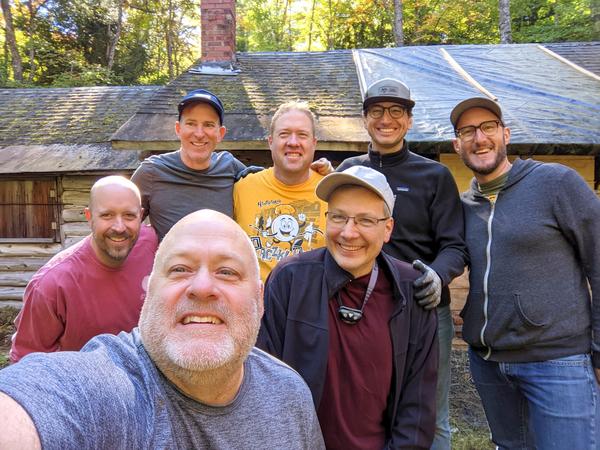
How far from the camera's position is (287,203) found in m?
2.71

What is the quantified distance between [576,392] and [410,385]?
997 millimetres

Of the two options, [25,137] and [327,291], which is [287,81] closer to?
[25,137]

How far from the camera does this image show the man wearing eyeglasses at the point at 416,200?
99.4 inches

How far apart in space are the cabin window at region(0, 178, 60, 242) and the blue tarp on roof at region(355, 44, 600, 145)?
621cm

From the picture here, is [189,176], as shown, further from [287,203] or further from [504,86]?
[504,86]

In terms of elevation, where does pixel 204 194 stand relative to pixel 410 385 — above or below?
above

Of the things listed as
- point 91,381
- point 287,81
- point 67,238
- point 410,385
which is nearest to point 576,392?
point 410,385

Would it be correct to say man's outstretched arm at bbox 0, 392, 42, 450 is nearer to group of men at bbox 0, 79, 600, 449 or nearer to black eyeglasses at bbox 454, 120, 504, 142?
group of men at bbox 0, 79, 600, 449

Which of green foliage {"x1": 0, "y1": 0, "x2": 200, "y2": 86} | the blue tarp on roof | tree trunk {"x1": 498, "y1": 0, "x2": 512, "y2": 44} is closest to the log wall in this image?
the blue tarp on roof

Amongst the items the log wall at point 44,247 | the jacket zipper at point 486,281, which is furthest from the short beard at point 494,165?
the log wall at point 44,247

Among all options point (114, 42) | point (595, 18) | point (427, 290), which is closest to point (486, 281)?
point (427, 290)

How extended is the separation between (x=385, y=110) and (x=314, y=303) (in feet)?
4.40

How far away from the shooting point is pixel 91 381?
1.05 metres

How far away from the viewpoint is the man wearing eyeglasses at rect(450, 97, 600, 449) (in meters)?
2.24
